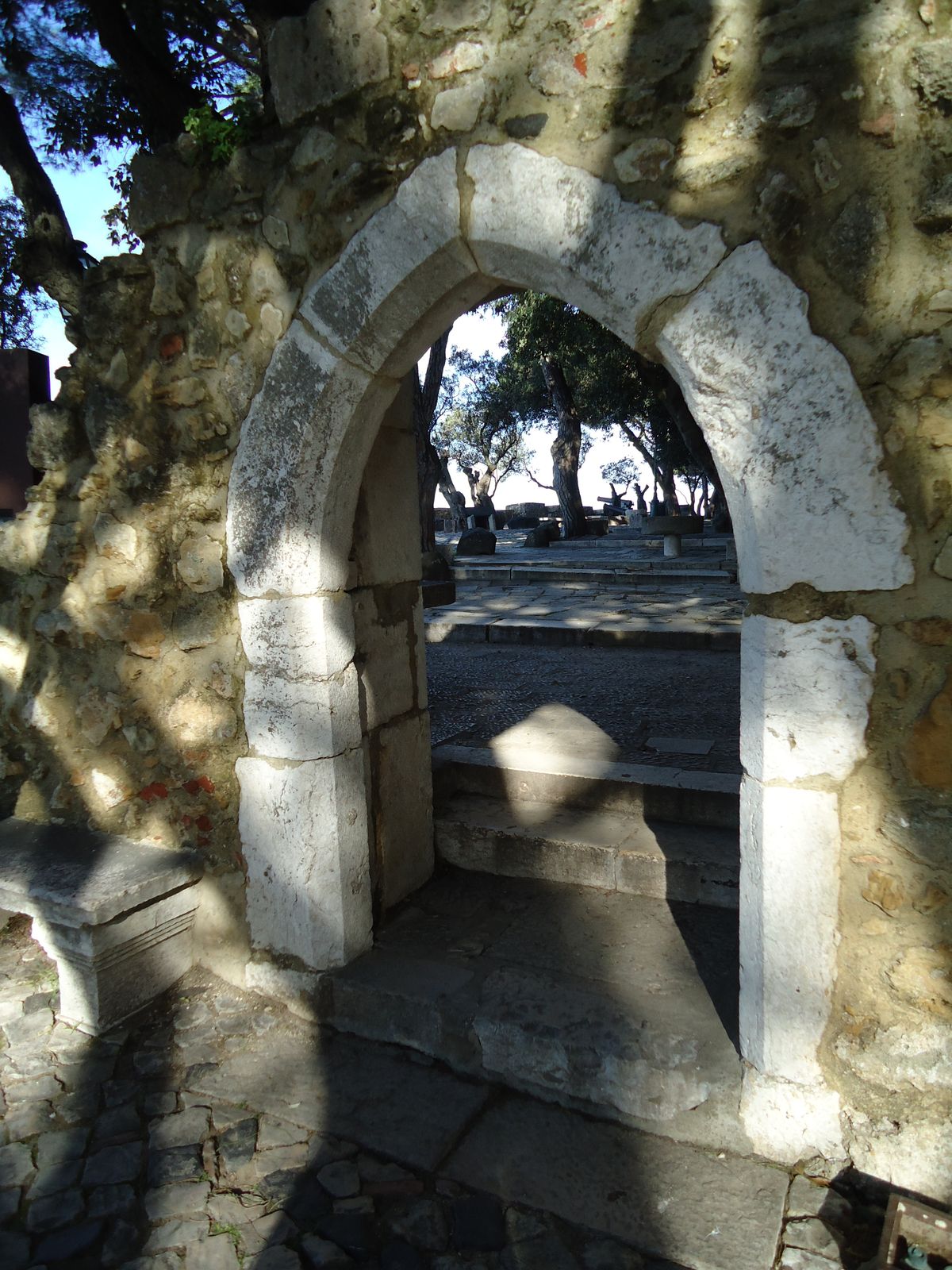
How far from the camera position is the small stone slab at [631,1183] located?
182 centimetres

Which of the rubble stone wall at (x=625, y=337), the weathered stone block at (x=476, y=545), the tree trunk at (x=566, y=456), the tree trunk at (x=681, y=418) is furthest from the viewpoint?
the tree trunk at (x=566, y=456)

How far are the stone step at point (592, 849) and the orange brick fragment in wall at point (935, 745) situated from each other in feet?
3.88

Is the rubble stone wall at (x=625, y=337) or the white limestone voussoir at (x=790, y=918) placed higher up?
the rubble stone wall at (x=625, y=337)

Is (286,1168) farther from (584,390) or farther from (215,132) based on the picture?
(584,390)

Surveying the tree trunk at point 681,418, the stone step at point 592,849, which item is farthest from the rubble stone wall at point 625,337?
the tree trunk at point 681,418

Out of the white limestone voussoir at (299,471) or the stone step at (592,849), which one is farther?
the stone step at (592,849)

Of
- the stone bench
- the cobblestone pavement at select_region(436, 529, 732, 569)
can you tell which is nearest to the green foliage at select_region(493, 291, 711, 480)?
the cobblestone pavement at select_region(436, 529, 732, 569)

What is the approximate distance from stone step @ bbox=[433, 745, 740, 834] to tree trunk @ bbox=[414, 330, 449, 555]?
4.79m

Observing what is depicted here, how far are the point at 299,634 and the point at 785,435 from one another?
152 cm

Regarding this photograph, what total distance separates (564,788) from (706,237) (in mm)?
2186

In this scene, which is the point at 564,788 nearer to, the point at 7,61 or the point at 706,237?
the point at 706,237

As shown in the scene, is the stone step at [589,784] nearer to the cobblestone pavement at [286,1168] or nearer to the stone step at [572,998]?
the stone step at [572,998]

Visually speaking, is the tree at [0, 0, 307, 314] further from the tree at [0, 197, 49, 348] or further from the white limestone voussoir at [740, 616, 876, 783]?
the white limestone voussoir at [740, 616, 876, 783]

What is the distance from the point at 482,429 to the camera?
1407 inches
